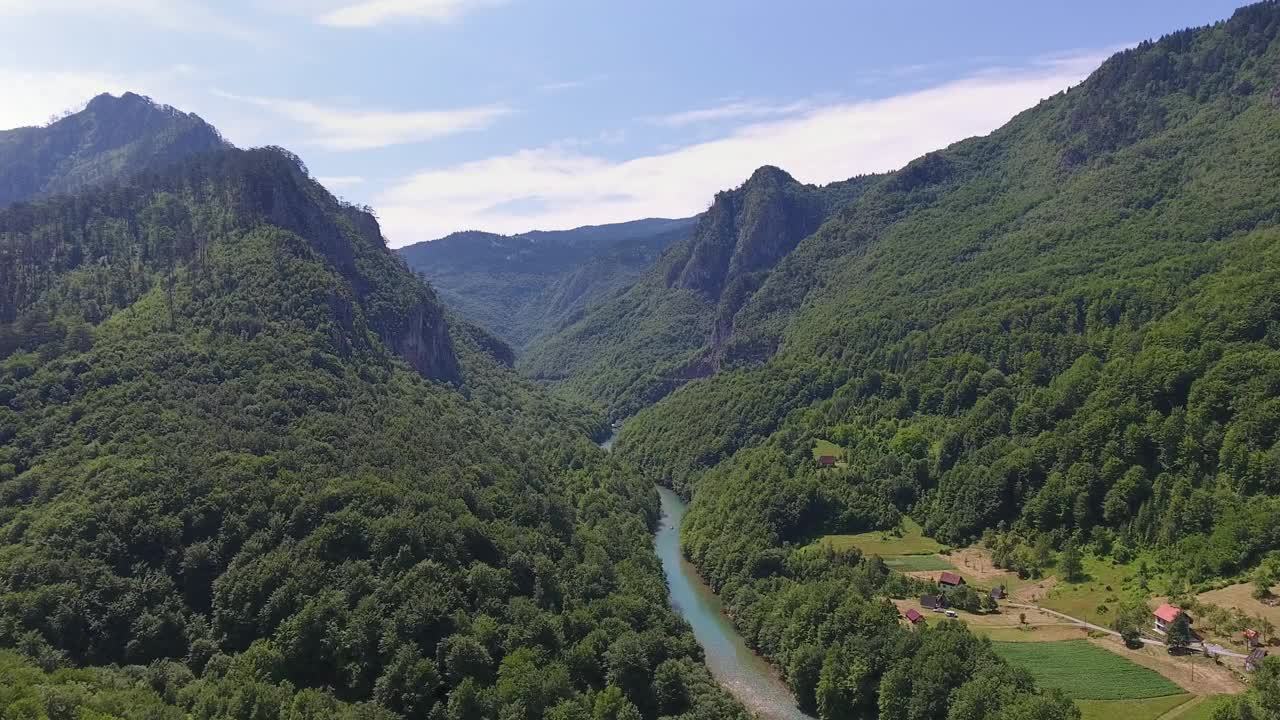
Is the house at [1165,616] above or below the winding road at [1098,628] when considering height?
above

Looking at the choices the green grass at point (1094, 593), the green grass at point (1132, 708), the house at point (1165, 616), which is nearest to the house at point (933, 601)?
the green grass at point (1094, 593)

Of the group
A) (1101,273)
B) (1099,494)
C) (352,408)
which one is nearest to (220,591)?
(352,408)

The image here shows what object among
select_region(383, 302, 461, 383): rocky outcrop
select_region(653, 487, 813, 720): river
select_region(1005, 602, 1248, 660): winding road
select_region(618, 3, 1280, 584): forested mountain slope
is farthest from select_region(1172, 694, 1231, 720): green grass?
select_region(383, 302, 461, 383): rocky outcrop

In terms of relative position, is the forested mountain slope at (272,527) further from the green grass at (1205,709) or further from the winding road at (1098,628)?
the winding road at (1098,628)

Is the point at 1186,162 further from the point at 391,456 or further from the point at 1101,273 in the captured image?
the point at 391,456

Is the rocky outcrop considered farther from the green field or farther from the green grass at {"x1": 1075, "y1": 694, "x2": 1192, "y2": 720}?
the green field

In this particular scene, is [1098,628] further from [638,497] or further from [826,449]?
[638,497]

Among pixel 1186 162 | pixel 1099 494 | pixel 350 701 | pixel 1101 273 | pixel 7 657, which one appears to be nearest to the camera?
pixel 7 657
